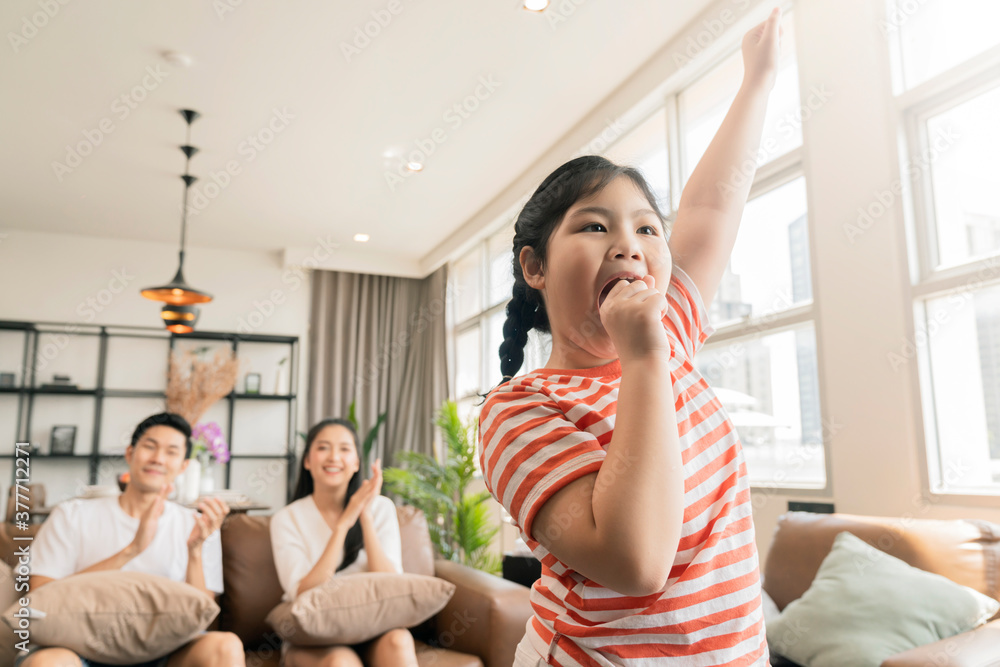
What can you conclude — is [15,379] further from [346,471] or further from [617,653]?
[617,653]

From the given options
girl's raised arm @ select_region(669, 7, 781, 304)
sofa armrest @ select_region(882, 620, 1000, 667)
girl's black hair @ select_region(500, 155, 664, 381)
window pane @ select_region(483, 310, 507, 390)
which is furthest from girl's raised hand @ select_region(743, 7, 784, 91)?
window pane @ select_region(483, 310, 507, 390)

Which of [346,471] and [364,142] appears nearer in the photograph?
[346,471]

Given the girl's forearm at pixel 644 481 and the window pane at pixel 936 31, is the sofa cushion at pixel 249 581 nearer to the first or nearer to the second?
the girl's forearm at pixel 644 481

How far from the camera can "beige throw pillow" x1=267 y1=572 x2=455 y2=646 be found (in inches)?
81.2

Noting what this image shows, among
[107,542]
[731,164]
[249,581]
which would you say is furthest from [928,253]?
[107,542]

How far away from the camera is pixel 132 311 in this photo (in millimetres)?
6395

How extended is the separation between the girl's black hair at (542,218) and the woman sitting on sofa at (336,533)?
165cm

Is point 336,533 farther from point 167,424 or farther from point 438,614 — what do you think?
point 167,424

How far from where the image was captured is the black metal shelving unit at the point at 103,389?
5852 mm

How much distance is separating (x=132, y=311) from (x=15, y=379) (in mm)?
1023

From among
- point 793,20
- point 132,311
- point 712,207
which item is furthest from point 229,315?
point 712,207

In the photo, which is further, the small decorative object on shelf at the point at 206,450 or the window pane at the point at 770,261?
the small decorative object on shelf at the point at 206,450

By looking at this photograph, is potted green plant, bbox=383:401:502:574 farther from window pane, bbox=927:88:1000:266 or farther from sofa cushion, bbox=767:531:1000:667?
window pane, bbox=927:88:1000:266

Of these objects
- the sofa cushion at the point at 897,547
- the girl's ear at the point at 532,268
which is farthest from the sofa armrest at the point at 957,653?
the girl's ear at the point at 532,268
